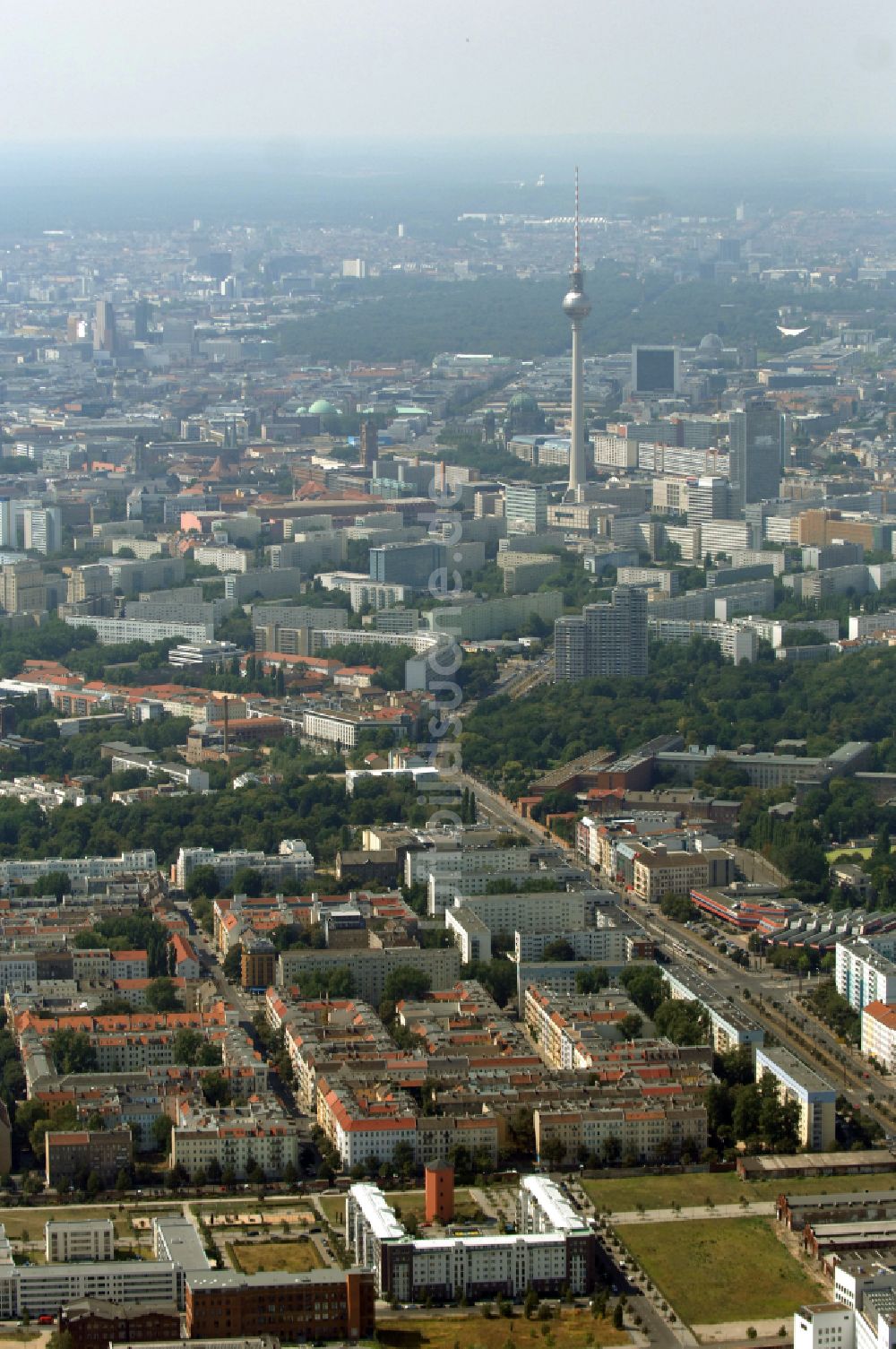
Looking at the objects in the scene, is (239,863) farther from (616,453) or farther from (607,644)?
(616,453)

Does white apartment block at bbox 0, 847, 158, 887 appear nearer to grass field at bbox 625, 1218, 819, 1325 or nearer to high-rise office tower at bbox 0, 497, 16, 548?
grass field at bbox 625, 1218, 819, 1325

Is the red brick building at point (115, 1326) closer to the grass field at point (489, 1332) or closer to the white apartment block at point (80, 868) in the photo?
the grass field at point (489, 1332)

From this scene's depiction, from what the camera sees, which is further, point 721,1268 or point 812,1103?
point 812,1103

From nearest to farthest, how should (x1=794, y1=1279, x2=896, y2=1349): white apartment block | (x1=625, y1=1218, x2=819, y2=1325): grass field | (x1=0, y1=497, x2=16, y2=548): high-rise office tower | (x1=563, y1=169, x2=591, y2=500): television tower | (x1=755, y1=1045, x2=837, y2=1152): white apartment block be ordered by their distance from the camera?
(x1=794, y1=1279, x2=896, y2=1349): white apartment block < (x1=625, y1=1218, x2=819, y2=1325): grass field < (x1=755, y1=1045, x2=837, y2=1152): white apartment block < (x1=0, y1=497, x2=16, y2=548): high-rise office tower < (x1=563, y1=169, x2=591, y2=500): television tower

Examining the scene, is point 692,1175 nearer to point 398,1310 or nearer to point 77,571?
point 398,1310

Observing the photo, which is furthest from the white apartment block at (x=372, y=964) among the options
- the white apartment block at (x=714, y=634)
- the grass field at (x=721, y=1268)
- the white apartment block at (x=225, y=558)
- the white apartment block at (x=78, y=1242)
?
the white apartment block at (x=225, y=558)

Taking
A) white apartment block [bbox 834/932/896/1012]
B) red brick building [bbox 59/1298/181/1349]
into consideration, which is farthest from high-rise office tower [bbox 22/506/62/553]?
red brick building [bbox 59/1298/181/1349]

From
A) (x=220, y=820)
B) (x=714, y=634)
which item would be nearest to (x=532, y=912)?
(x=220, y=820)

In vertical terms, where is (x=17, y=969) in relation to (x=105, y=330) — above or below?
above
